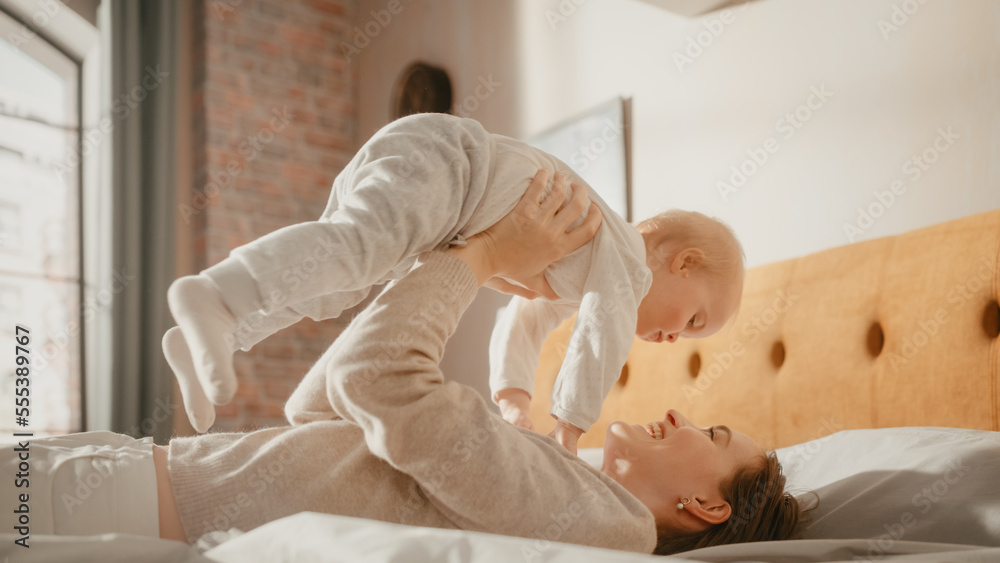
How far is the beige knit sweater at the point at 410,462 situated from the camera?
0.97 m

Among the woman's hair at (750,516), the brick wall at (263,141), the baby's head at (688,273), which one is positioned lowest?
the woman's hair at (750,516)

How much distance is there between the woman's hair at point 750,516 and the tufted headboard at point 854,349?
0.49 metres

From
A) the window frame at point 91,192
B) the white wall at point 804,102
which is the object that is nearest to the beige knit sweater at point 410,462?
the white wall at point 804,102

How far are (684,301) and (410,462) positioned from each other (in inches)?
33.0

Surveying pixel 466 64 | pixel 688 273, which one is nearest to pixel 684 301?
pixel 688 273

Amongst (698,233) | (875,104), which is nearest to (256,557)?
(698,233)

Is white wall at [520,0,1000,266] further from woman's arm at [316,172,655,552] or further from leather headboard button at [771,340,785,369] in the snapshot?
woman's arm at [316,172,655,552]

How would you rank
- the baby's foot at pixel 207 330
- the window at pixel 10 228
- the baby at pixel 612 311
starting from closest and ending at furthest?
the baby's foot at pixel 207 330 → the baby at pixel 612 311 → the window at pixel 10 228

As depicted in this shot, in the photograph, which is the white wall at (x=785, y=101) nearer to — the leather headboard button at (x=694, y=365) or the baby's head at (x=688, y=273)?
the leather headboard button at (x=694, y=365)

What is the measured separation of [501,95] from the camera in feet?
10.6

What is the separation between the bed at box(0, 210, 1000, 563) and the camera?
2.56 feet

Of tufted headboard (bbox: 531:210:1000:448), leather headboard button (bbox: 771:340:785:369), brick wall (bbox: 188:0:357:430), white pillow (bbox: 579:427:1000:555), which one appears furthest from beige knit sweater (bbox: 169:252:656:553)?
brick wall (bbox: 188:0:357:430)

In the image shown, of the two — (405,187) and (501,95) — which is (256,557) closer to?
(405,187)

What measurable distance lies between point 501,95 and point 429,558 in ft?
8.83
